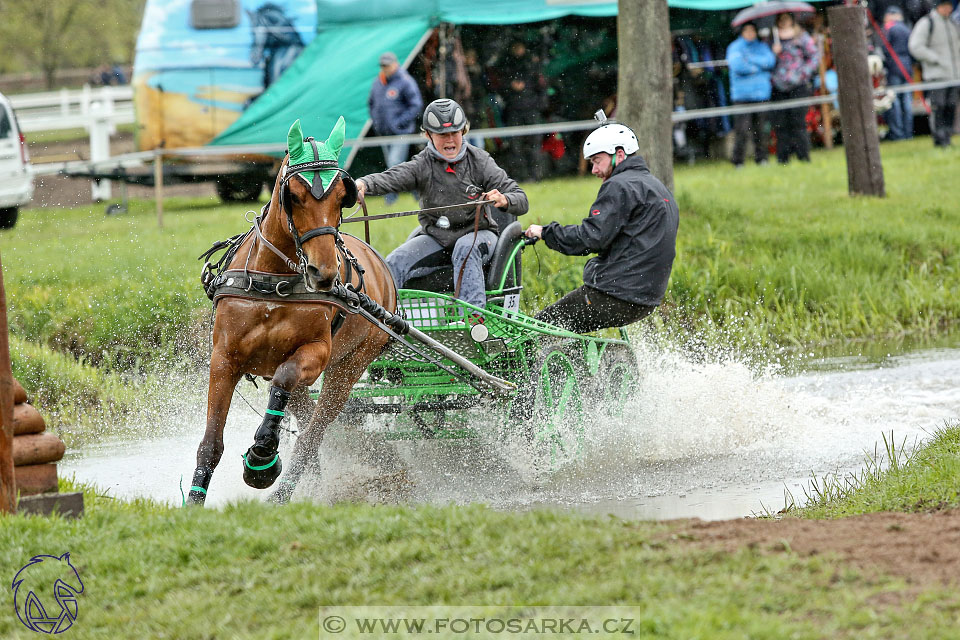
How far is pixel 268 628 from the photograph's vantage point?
409 centimetres

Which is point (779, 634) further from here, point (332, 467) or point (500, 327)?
point (332, 467)

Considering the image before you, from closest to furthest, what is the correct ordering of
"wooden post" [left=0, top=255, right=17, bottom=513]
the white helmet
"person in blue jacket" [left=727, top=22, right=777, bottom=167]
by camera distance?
"wooden post" [left=0, top=255, right=17, bottom=513]
the white helmet
"person in blue jacket" [left=727, top=22, right=777, bottom=167]

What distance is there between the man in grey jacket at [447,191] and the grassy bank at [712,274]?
3358 millimetres

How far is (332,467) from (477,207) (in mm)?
1998

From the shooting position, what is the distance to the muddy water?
284 inches

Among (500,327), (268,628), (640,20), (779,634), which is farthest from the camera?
(640,20)

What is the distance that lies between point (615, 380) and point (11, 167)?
1204 cm

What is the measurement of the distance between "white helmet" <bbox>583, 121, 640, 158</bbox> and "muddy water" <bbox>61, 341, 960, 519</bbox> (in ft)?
6.12

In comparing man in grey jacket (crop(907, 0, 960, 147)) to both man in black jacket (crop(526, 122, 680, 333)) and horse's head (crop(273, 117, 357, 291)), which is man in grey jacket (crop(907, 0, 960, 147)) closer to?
man in black jacket (crop(526, 122, 680, 333))

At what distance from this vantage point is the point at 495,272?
7840 mm

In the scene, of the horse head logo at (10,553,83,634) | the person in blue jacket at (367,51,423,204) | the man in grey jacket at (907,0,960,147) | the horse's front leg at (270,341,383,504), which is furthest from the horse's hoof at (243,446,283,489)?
the man in grey jacket at (907,0,960,147)

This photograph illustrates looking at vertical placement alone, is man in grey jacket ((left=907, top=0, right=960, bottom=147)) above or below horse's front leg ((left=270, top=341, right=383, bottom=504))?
above

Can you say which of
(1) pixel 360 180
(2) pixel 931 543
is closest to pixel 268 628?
(2) pixel 931 543

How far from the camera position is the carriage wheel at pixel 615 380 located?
27.1 feet
